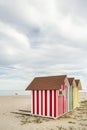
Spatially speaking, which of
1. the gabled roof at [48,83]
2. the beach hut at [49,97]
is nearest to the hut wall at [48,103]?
the beach hut at [49,97]

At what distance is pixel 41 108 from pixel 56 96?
1.71m

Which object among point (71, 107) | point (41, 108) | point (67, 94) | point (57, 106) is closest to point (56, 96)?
point (57, 106)

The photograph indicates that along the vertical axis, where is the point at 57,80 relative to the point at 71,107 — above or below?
above

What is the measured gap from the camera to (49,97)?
15.3 m

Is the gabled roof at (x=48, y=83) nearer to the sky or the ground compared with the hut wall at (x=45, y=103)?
nearer to the sky

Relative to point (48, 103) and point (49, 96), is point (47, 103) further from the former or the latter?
point (49, 96)

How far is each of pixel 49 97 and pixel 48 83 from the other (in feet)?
4.15

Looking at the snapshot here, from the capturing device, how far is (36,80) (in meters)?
17.4

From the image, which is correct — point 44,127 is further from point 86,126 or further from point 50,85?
point 50,85

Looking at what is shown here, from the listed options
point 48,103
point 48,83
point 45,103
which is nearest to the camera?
point 48,103

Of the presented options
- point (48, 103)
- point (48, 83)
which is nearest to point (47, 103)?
point (48, 103)

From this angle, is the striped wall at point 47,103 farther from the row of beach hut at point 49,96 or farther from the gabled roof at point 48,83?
the gabled roof at point 48,83

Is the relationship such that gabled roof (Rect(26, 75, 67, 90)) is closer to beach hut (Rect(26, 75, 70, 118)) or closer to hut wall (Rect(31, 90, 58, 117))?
beach hut (Rect(26, 75, 70, 118))

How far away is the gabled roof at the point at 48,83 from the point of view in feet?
50.5
